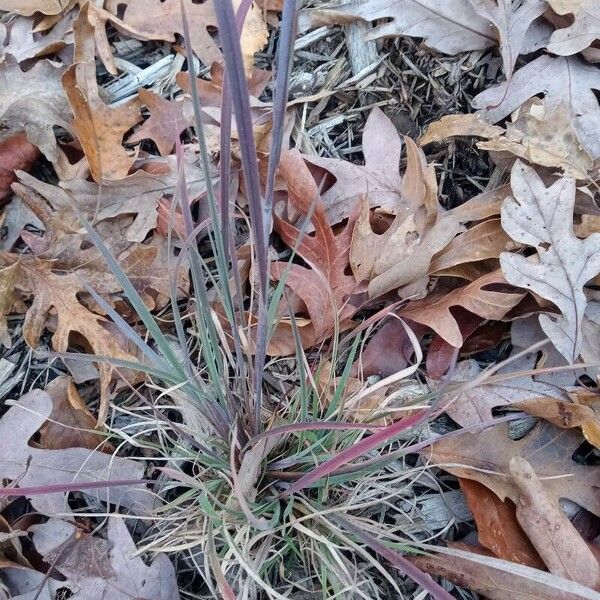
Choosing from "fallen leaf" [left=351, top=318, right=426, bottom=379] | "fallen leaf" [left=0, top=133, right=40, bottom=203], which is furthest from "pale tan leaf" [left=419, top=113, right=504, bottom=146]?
"fallen leaf" [left=0, top=133, right=40, bottom=203]

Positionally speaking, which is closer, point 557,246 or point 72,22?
point 557,246

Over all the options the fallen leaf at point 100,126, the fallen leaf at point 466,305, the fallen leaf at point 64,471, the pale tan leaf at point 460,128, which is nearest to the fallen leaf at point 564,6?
the pale tan leaf at point 460,128

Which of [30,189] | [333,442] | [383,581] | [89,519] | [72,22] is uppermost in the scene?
[72,22]

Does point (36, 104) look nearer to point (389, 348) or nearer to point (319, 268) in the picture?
point (319, 268)

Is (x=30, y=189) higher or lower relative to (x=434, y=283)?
higher

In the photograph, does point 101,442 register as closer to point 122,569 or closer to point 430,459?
point 122,569

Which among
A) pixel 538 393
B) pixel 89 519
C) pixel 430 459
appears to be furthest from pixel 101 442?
pixel 538 393

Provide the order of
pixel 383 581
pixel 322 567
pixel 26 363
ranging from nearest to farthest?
pixel 322 567 < pixel 383 581 < pixel 26 363
